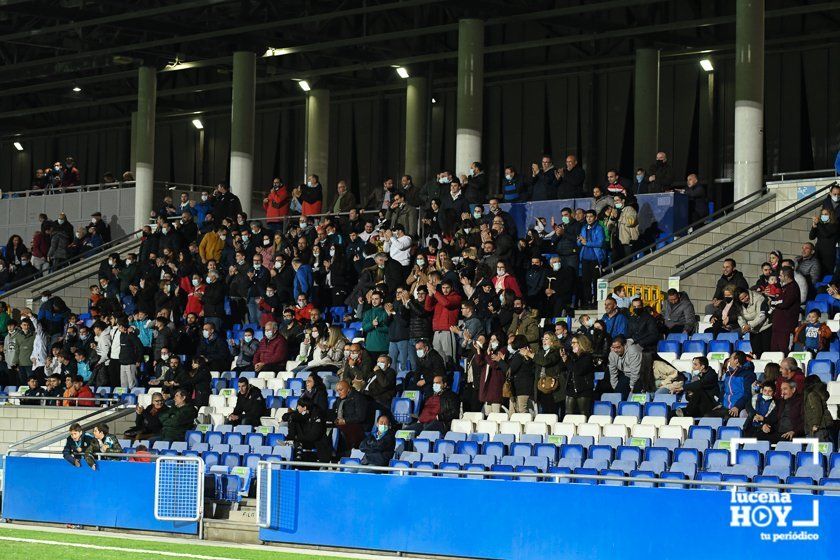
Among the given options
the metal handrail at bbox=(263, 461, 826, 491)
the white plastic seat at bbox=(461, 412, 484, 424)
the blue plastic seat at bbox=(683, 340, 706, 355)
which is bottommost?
the metal handrail at bbox=(263, 461, 826, 491)

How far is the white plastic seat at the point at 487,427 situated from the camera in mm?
19359

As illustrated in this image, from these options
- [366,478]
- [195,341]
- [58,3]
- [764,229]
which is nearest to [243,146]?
[58,3]

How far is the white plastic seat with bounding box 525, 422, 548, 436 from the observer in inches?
738

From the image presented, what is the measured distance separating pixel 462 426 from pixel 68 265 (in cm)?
1831

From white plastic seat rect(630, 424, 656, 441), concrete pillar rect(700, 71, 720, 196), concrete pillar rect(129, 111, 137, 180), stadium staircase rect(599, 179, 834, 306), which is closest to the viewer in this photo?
white plastic seat rect(630, 424, 656, 441)

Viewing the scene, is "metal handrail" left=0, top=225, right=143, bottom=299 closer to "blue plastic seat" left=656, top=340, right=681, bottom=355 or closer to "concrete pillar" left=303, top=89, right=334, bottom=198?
"concrete pillar" left=303, top=89, right=334, bottom=198

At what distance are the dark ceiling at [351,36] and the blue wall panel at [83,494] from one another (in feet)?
53.3

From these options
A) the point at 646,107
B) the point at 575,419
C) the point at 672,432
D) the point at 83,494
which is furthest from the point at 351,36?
the point at 672,432

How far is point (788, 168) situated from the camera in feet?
123

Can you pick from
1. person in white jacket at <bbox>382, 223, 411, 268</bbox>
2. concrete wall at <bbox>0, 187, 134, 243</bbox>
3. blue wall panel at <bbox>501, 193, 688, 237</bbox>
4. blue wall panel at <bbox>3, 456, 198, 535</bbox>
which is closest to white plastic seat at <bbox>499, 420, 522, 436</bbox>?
blue wall panel at <bbox>3, 456, 198, 535</bbox>

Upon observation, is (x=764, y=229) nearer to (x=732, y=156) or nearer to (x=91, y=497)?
(x=91, y=497)

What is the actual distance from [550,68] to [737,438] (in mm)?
26270

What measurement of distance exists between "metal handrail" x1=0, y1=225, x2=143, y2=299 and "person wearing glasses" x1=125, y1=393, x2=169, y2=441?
470 inches

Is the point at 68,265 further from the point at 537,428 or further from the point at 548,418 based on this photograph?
the point at 537,428
